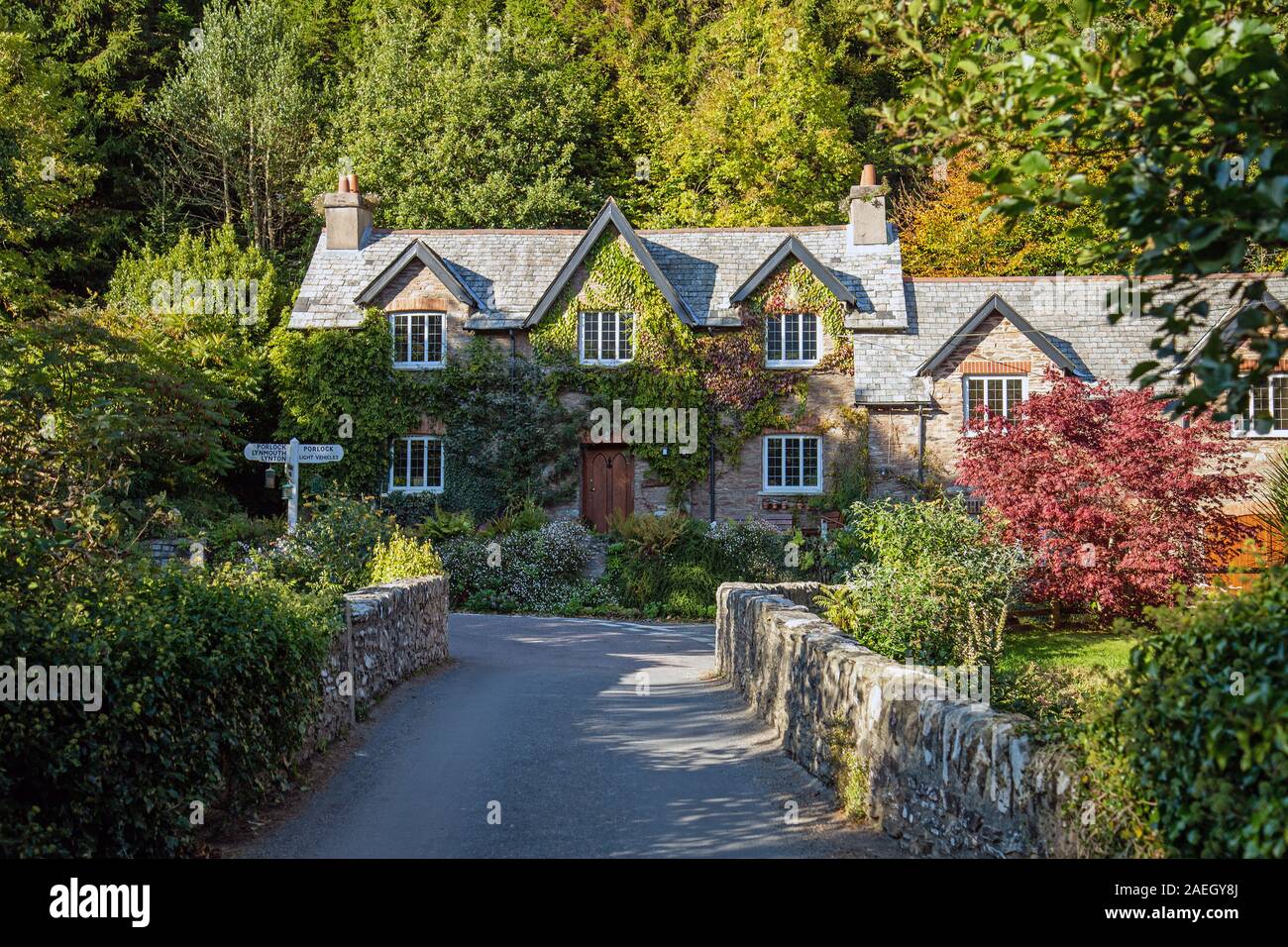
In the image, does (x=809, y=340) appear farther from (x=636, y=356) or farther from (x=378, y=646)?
(x=378, y=646)

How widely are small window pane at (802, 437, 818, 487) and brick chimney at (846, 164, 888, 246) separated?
559cm

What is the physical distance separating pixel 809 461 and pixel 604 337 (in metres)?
5.97

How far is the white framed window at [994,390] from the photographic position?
28.0 m

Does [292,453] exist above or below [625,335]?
below

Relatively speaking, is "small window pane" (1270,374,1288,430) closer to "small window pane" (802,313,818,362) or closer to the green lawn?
"small window pane" (802,313,818,362)

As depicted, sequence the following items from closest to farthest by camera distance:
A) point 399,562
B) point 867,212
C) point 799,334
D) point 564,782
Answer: point 564,782, point 399,562, point 799,334, point 867,212

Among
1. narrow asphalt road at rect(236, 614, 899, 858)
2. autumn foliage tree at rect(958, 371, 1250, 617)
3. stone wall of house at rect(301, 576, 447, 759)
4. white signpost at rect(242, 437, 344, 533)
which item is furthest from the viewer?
white signpost at rect(242, 437, 344, 533)

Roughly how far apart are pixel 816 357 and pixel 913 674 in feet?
72.2

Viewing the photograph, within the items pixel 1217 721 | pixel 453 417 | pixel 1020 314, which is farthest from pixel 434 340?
pixel 1217 721

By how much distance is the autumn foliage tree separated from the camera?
17875 mm

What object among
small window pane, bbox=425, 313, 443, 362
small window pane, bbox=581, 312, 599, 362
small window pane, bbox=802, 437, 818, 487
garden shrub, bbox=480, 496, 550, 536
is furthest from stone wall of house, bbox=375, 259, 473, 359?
small window pane, bbox=802, 437, 818, 487

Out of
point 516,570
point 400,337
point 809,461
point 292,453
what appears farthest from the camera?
point 400,337

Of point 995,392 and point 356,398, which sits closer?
point 995,392

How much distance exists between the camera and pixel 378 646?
11.8m
